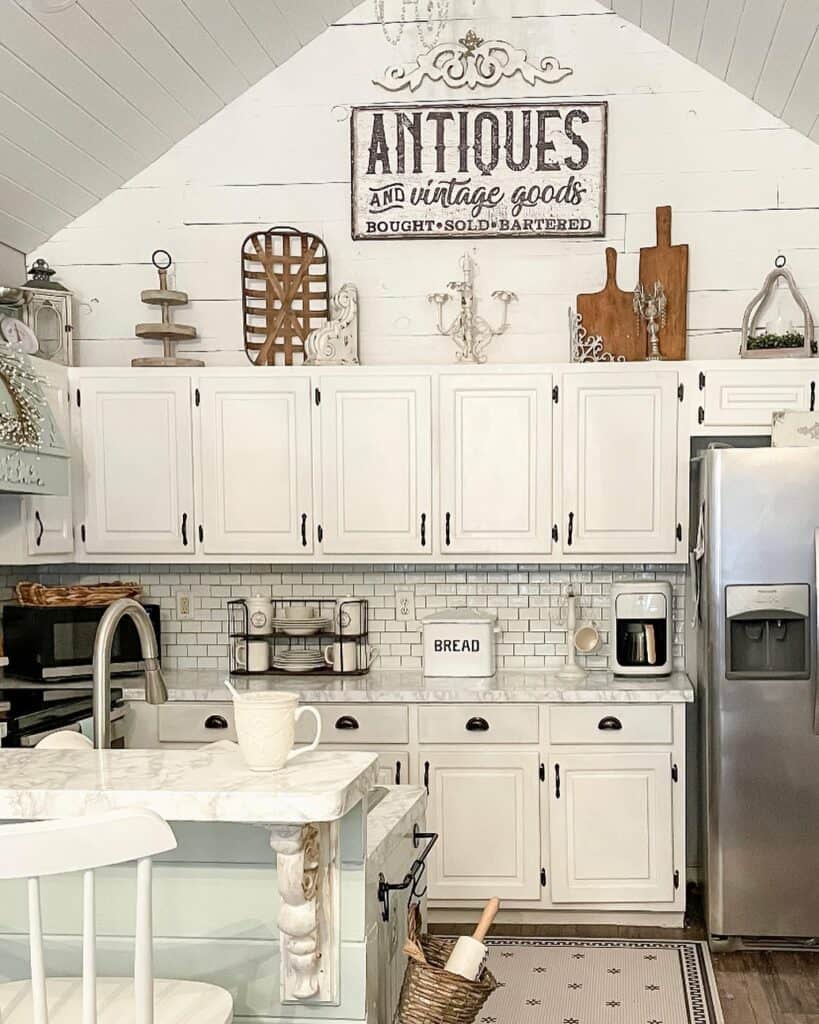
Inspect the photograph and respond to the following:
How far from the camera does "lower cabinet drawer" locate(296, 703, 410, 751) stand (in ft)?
14.1

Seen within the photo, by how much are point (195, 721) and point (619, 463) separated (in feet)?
A: 6.21

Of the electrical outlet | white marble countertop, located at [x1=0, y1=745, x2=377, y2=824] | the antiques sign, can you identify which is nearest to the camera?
white marble countertop, located at [x1=0, y1=745, x2=377, y2=824]

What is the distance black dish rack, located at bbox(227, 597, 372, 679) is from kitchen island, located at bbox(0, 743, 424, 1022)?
2.59 meters

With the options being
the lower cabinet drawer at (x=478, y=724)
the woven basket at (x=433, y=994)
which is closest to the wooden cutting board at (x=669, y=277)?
the lower cabinet drawer at (x=478, y=724)

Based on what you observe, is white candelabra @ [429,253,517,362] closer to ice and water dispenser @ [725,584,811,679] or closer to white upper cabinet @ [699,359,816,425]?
white upper cabinet @ [699,359,816,425]

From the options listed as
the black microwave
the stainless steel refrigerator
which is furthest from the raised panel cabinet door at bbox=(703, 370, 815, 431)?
the black microwave

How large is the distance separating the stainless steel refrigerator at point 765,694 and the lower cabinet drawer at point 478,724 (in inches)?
A: 27.3

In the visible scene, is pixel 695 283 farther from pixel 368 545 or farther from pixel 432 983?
pixel 432 983

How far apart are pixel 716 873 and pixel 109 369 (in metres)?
2.94

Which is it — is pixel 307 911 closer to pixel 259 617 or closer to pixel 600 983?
pixel 600 983

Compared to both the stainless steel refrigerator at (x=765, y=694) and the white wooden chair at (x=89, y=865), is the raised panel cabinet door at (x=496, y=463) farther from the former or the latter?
the white wooden chair at (x=89, y=865)

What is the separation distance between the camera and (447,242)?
4.78 metres

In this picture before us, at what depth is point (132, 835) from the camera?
60.9 inches

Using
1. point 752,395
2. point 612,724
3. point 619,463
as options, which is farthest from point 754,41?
point 612,724
